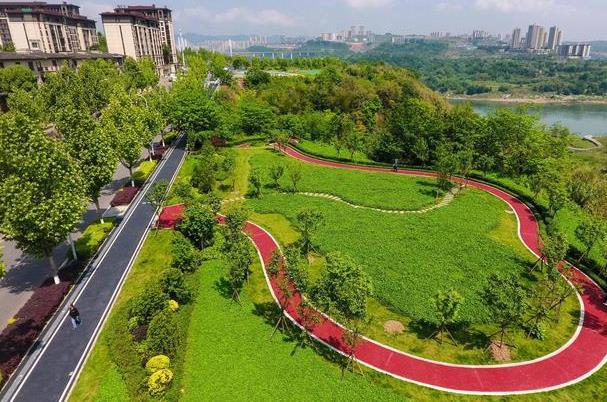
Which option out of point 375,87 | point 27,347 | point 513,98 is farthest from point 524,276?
point 513,98

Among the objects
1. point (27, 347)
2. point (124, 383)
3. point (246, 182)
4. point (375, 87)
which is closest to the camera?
point (124, 383)

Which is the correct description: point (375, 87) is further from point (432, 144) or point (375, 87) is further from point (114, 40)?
point (114, 40)

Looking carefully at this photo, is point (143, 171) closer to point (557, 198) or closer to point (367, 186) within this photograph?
point (367, 186)

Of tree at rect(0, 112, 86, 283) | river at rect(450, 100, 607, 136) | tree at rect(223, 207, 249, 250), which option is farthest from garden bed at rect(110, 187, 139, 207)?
river at rect(450, 100, 607, 136)

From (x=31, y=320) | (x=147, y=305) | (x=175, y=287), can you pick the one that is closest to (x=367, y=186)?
(x=175, y=287)

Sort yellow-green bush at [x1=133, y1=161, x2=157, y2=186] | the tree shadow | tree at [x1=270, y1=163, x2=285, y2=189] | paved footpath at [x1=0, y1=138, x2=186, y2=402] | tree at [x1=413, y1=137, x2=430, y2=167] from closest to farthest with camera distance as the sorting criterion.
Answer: paved footpath at [x1=0, y1=138, x2=186, y2=402]
the tree shadow
tree at [x1=270, y1=163, x2=285, y2=189]
yellow-green bush at [x1=133, y1=161, x2=157, y2=186]
tree at [x1=413, y1=137, x2=430, y2=167]

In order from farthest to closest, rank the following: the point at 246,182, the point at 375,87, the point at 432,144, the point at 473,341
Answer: the point at 375,87 < the point at 432,144 < the point at 246,182 < the point at 473,341

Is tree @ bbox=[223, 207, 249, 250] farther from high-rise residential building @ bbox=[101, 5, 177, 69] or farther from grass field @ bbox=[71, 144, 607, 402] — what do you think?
high-rise residential building @ bbox=[101, 5, 177, 69]
